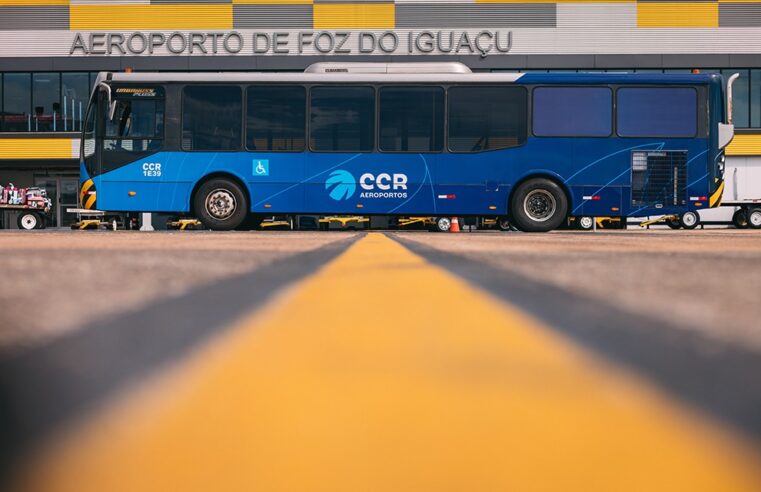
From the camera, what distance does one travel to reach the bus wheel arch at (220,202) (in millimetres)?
12688

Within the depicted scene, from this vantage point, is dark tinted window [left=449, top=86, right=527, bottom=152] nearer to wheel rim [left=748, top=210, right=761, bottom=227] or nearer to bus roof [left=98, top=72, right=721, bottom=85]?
bus roof [left=98, top=72, right=721, bottom=85]

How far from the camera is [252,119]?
→ 1331cm

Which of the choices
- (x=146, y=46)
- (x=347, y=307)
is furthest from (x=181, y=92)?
(x=146, y=46)

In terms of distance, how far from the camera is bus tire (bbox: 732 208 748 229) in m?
24.4

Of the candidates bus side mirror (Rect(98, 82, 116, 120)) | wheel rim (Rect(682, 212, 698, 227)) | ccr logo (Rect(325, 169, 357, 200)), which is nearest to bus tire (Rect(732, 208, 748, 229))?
wheel rim (Rect(682, 212, 698, 227))

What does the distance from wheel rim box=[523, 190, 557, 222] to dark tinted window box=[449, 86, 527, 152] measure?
1.05m

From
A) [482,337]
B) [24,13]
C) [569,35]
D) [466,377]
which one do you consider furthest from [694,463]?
[24,13]

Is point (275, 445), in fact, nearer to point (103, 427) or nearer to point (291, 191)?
point (103, 427)

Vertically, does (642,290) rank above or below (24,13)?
below

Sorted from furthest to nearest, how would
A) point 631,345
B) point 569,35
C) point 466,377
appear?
point 569,35, point 631,345, point 466,377

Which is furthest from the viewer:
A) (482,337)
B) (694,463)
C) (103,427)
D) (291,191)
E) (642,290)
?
(291,191)

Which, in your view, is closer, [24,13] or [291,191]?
[291,191]

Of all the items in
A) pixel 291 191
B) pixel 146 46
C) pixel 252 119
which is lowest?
pixel 291 191

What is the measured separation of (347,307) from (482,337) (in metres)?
0.72
